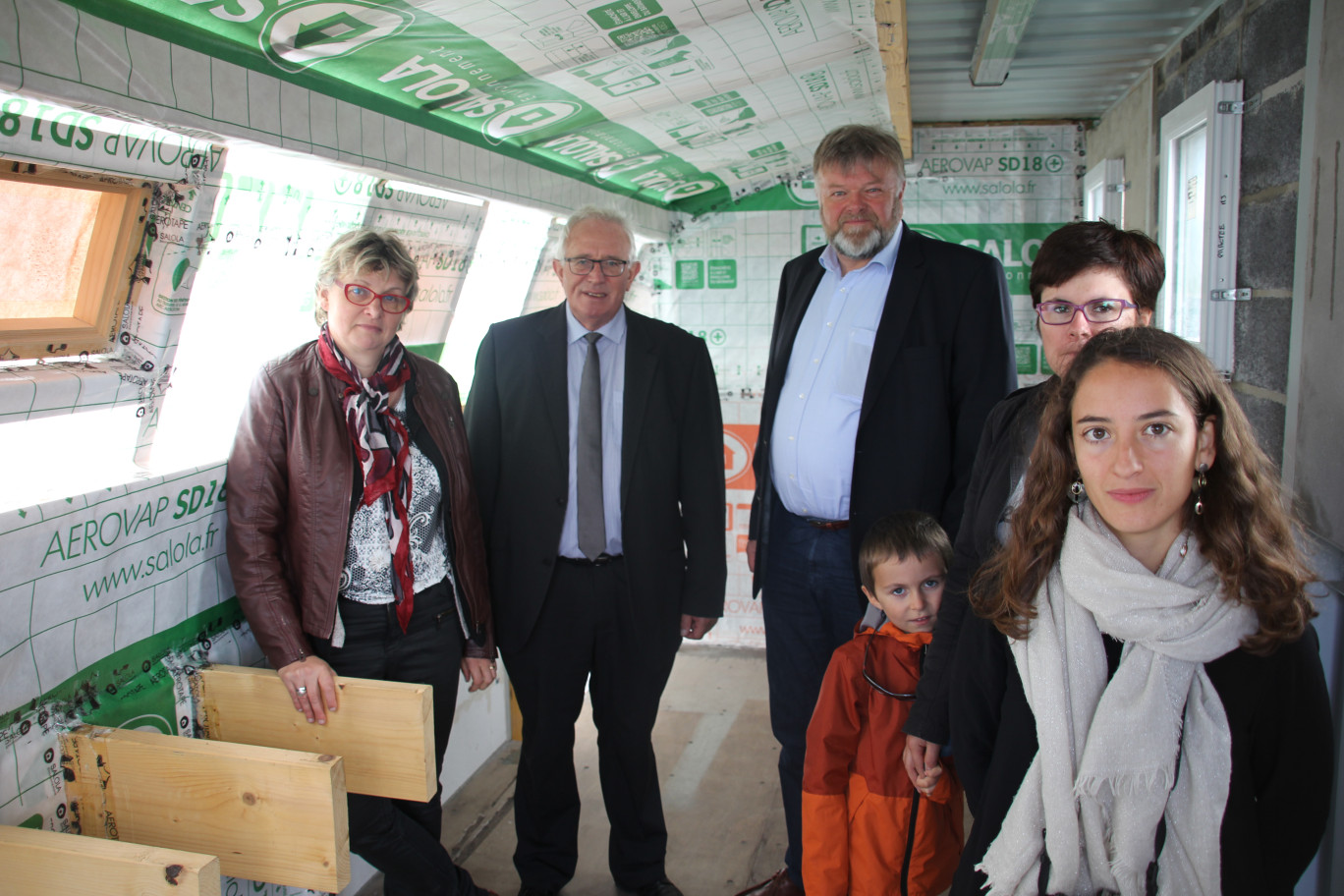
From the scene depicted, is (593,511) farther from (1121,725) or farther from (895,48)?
(895,48)

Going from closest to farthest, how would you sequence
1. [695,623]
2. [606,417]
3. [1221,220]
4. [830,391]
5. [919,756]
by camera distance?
[919,756] → [830,391] → [606,417] → [695,623] → [1221,220]

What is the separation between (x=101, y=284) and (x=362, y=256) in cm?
53

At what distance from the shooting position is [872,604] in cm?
210

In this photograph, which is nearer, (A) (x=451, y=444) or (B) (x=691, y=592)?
(A) (x=451, y=444)

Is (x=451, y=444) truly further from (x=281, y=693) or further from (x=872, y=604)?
(x=872, y=604)

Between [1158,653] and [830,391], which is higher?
[830,391]

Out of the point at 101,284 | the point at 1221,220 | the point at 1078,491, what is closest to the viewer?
the point at 1078,491

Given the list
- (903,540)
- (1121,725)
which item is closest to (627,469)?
(903,540)

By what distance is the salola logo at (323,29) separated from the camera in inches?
66.6

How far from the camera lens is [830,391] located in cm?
220

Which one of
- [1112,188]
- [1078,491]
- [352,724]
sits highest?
[1112,188]

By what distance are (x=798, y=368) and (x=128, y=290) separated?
5.13ft

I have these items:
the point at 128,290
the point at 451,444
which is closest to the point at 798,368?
the point at 451,444

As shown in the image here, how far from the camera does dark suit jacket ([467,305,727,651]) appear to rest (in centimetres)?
225
